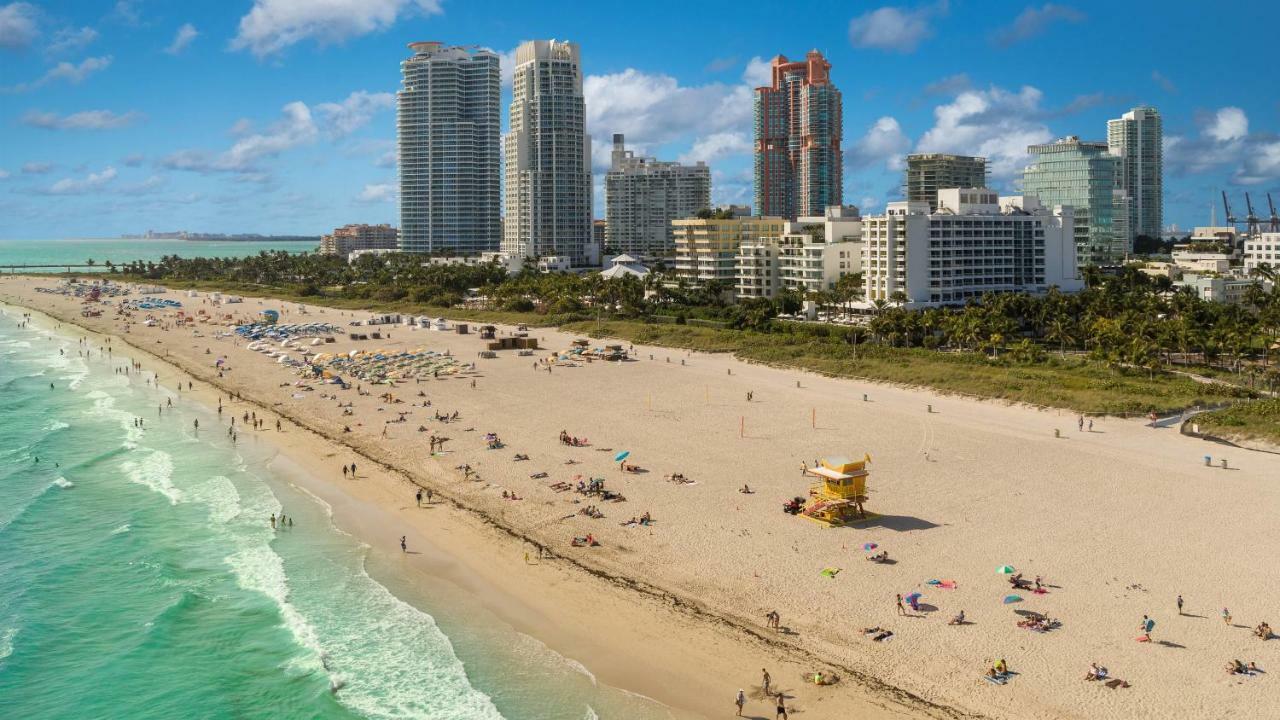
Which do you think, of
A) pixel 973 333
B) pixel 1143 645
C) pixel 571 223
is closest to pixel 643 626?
pixel 1143 645

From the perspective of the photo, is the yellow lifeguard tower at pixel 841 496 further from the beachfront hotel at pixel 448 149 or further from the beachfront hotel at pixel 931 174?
the beachfront hotel at pixel 448 149

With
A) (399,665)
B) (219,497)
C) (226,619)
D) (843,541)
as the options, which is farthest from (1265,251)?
(226,619)

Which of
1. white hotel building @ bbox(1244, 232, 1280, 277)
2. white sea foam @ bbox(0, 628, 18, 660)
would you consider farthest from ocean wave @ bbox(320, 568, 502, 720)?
white hotel building @ bbox(1244, 232, 1280, 277)

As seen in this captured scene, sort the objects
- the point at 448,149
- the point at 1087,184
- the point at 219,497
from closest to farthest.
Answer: the point at 219,497 < the point at 1087,184 < the point at 448,149

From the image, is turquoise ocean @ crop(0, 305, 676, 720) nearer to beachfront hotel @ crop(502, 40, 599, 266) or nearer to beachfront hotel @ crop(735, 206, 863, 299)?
beachfront hotel @ crop(735, 206, 863, 299)

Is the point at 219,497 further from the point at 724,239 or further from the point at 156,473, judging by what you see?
the point at 724,239
